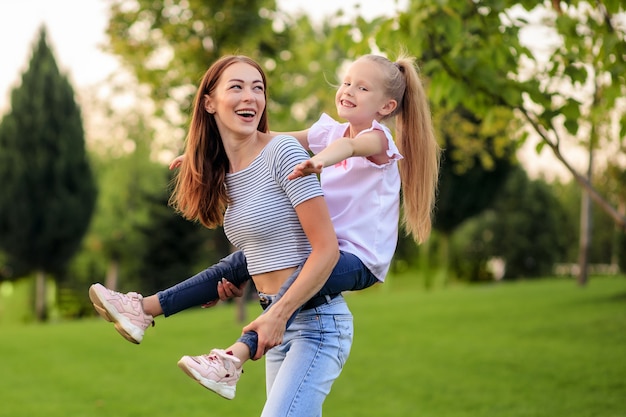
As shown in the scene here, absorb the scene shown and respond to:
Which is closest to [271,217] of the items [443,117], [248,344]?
[248,344]

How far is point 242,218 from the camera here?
314 cm

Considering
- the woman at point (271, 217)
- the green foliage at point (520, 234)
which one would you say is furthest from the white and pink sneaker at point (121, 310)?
the green foliage at point (520, 234)

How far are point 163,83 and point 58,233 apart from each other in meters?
14.7

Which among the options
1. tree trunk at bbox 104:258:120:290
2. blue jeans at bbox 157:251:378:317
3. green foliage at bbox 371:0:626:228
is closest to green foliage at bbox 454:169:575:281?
tree trunk at bbox 104:258:120:290

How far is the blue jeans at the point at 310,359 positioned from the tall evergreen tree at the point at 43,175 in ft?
85.8

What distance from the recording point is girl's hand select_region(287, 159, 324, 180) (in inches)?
111

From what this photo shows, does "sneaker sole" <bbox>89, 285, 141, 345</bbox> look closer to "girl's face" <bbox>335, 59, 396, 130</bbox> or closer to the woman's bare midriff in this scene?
the woman's bare midriff

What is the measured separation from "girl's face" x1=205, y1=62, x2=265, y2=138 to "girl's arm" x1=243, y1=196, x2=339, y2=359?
1.57ft

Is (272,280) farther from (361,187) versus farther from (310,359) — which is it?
(361,187)

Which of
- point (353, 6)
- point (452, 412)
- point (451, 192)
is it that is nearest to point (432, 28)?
point (353, 6)

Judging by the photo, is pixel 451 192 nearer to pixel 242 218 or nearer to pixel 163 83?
pixel 163 83

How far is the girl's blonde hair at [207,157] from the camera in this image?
3.33 m

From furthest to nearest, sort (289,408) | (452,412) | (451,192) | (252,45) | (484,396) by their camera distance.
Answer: (451,192), (252,45), (484,396), (452,412), (289,408)

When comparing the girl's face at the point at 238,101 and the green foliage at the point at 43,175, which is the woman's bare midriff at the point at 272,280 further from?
the green foliage at the point at 43,175
